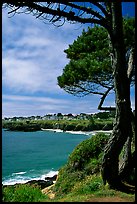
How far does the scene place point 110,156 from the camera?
6.00 metres

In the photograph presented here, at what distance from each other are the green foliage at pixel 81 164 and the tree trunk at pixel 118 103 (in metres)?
3.49

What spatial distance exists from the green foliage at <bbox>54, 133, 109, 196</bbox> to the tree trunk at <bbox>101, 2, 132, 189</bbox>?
3.49 m

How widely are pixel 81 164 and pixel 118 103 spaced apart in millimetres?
4972

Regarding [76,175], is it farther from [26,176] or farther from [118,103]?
[26,176]

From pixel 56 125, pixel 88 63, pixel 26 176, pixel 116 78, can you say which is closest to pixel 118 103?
pixel 116 78

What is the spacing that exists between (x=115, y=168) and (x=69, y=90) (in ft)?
15.4

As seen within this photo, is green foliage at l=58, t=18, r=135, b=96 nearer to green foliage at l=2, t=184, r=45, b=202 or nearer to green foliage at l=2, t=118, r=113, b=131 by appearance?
green foliage at l=2, t=184, r=45, b=202

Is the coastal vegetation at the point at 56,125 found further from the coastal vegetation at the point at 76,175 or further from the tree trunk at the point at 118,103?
the tree trunk at the point at 118,103

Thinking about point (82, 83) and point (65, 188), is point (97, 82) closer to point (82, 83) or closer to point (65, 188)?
point (82, 83)

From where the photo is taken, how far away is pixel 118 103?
Answer: 228 inches

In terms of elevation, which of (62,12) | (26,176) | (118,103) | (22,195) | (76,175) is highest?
(62,12)

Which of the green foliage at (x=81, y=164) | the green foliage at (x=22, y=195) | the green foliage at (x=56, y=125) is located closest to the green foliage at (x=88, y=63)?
the green foliage at (x=81, y=164)

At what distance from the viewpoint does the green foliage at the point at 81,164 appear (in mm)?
9727

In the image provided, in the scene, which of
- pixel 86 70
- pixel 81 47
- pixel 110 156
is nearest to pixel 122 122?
pixel 110 156
